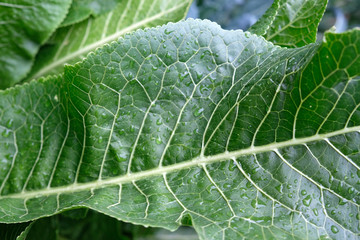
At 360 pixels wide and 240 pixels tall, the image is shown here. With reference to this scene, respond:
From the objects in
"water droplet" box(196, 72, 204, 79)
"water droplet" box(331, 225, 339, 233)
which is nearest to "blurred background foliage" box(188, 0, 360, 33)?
"water droplet" box(196, 72, 204, 79)

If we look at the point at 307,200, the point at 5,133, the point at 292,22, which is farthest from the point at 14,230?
the point at 292,22

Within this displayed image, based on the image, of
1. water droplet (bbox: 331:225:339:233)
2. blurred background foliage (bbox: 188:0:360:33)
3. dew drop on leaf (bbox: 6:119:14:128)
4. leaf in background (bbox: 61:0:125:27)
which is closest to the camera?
water droplet (bbox: 331:225:339:233)

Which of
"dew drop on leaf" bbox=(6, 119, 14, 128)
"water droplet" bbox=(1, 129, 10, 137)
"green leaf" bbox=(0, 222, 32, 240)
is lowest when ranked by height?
"green leaf" bbox=(0, 222, 32, 240)

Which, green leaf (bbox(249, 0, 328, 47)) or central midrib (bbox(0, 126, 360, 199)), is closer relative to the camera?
central midrib (bbox(0, 126, 360, 199))

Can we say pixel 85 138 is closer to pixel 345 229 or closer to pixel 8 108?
pixel 8 108

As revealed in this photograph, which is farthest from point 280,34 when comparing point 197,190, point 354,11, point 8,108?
point 354,11

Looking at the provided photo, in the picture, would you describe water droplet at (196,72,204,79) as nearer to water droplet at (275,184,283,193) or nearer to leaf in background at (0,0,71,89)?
water droplet at (275,184,283,193)

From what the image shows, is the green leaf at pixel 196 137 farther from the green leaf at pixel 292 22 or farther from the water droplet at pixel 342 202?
the green leaf at pixel 292 22
